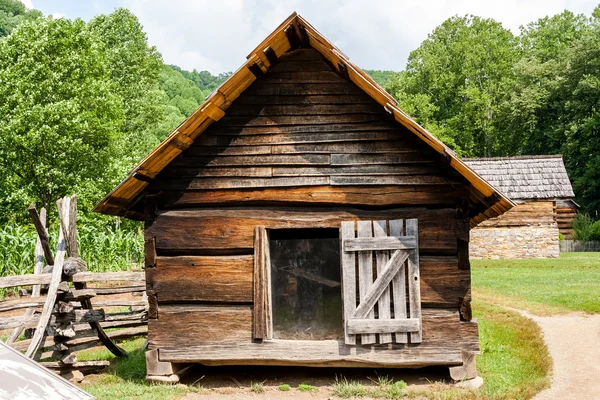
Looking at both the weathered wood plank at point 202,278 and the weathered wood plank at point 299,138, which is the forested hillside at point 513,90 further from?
the weathered wood plank at point 202,278

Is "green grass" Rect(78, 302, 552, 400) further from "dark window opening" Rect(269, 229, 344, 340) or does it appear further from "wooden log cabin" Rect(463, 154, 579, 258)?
"wooden log cabin" Rect(463, 154, 579, 258)

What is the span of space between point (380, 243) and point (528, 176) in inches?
1002

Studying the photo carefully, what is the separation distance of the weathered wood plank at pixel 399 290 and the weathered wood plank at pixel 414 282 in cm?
8

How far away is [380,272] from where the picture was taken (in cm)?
Result: 788

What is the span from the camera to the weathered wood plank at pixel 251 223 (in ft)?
26.0

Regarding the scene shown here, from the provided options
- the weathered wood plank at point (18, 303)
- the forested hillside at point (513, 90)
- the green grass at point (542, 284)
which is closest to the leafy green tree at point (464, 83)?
the forested hillside at point (513, 90)

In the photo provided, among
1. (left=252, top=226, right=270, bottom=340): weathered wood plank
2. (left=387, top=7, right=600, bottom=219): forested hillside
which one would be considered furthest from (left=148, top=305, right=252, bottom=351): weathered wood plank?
(left=387, top=7, right=600, bottom=219): forested hillside

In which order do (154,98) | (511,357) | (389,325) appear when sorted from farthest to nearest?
(154,98) → (511,357) → (389,325)

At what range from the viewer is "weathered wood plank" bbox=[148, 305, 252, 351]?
26.6 feet

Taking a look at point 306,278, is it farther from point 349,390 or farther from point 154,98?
Result: point 154,98

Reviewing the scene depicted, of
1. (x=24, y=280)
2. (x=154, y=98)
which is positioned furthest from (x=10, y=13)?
(x=24, y=280)

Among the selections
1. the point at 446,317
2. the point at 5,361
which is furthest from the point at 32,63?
the point at 5,361

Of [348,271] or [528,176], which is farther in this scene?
[528,176]

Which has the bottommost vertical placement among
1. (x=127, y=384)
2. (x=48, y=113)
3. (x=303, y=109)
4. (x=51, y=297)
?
(x=127, y=384)
